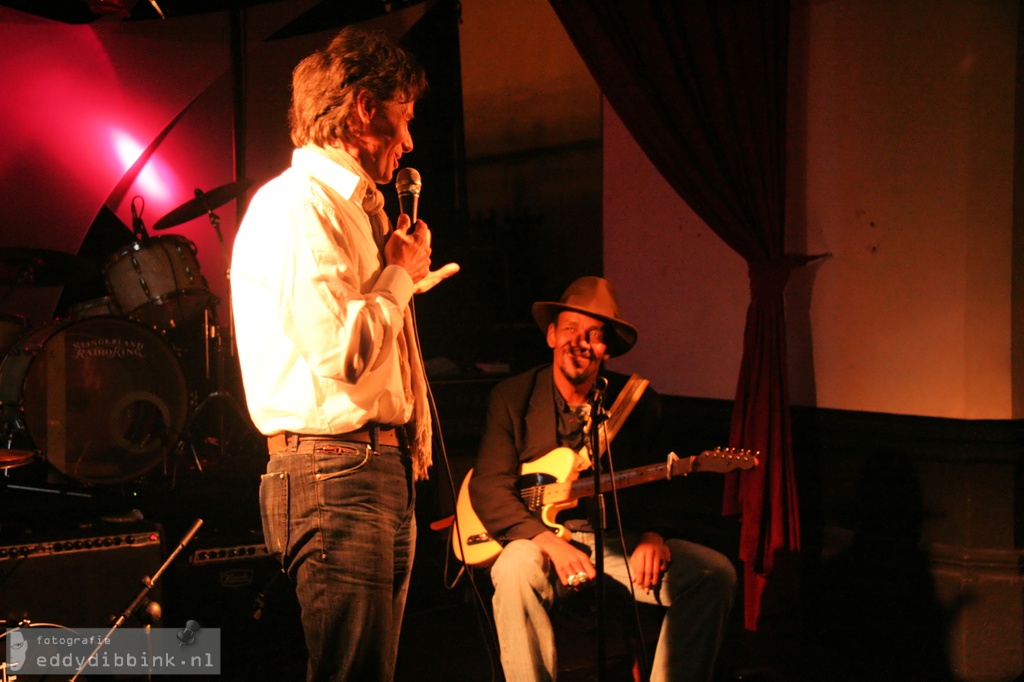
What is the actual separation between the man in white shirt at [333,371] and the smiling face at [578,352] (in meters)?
1.49

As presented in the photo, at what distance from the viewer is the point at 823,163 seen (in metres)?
3.75

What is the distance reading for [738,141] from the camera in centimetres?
370

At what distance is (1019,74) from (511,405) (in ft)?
8.46

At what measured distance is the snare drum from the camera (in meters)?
5.31

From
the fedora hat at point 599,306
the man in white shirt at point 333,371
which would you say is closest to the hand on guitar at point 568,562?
the fedora hat at point 599,306

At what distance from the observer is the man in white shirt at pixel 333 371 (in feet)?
4.95

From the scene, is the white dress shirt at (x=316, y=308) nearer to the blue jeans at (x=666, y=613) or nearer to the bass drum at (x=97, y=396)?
the blue jeans at (x=666, y=613)

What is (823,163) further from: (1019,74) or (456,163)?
(456,163)

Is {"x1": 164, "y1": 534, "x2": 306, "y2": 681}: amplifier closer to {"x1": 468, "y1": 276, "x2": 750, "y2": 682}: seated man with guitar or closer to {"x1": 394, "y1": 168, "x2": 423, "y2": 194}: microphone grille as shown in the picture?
{"x1": 468, "y1": 276, "x2": 750, "y2": 682}: seated man with guitar

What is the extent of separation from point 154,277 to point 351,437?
14.2 feet

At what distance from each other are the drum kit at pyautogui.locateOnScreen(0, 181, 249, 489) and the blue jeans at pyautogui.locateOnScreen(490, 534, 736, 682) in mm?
2759

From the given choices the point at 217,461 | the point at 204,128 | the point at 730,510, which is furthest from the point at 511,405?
the point at 204,128

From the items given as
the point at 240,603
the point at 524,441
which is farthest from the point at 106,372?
the point at 524,441

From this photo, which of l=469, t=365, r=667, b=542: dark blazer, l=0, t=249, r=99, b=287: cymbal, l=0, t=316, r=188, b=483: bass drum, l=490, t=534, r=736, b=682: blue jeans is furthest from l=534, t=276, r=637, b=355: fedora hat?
l=0, t=249, r=99, b=287: cymbal
